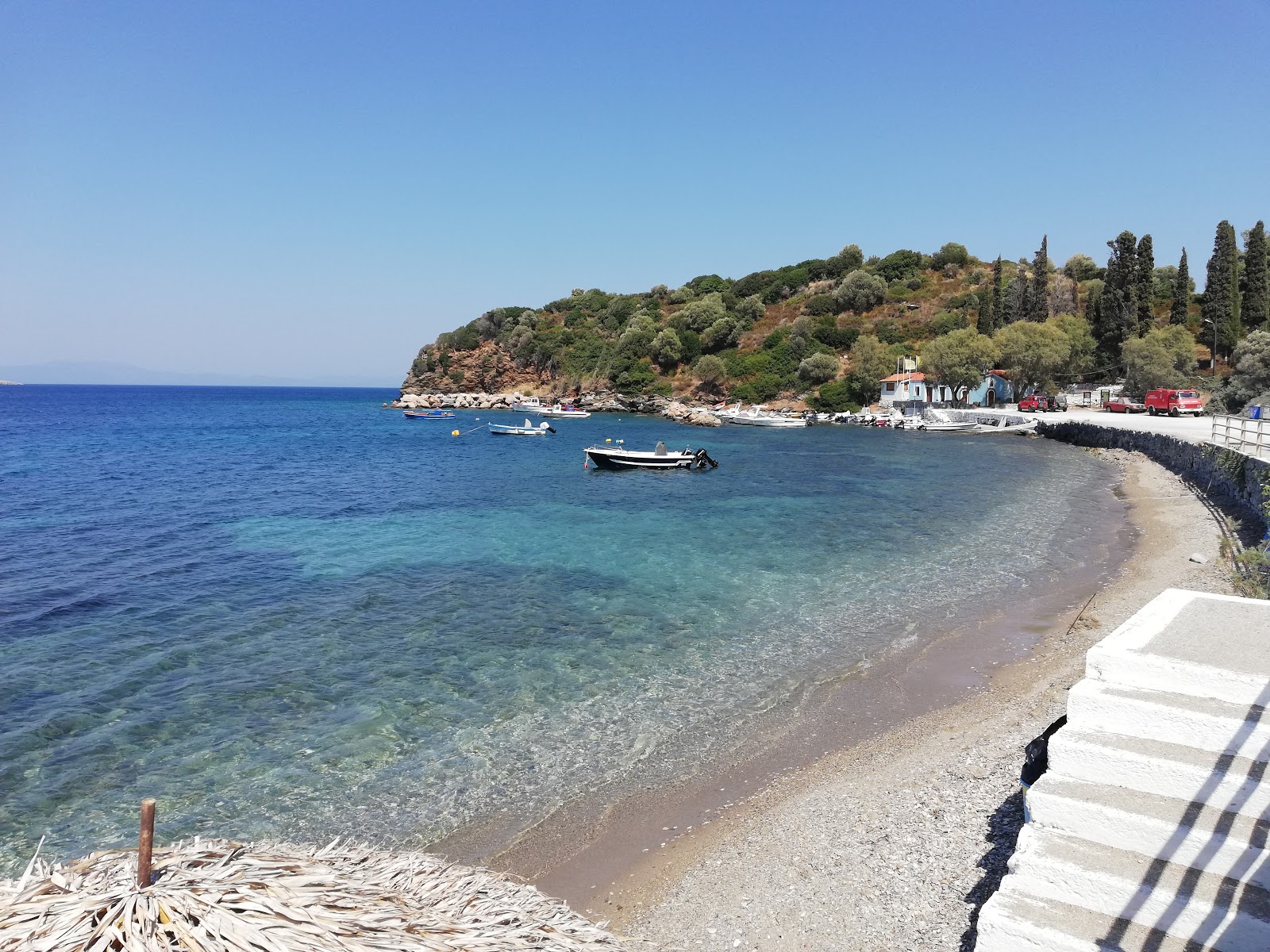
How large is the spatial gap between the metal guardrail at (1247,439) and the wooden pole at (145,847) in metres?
27.3

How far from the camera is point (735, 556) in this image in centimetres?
2053

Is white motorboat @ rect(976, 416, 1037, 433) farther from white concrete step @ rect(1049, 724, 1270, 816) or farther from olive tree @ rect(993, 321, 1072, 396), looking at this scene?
white concrete step @ rect(1049, 724, 1270, 816)

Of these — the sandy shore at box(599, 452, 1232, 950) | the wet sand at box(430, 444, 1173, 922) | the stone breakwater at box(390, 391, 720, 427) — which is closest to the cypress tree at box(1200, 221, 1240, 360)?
the stone breakwater at box(390, 391, 720, 427)

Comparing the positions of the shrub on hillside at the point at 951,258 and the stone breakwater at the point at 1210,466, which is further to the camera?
the shrub on hillside at the point at 951,258

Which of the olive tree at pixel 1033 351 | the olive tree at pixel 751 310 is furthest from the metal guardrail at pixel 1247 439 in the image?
the olive tree at pixel 751 310

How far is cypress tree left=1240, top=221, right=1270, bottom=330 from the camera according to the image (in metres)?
65.6

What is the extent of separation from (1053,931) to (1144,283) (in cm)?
8259

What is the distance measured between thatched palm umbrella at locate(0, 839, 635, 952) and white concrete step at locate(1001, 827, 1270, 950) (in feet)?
9.38

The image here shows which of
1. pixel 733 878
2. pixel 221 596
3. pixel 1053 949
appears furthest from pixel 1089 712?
pixel 221 596

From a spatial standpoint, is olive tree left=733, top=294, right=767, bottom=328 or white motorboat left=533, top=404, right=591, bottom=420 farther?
olive tree left=733, top=294, right=767, bottom=328

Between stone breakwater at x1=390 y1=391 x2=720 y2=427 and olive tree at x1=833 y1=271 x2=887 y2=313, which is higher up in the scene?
olive tree at x1=833 y1=271 x2=887 y2=313

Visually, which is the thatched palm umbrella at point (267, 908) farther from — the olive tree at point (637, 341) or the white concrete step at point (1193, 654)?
the olive tree at point (637, 341)

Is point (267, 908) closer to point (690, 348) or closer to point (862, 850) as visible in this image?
point (862, 850)

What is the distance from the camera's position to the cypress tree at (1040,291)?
81.3 metres
